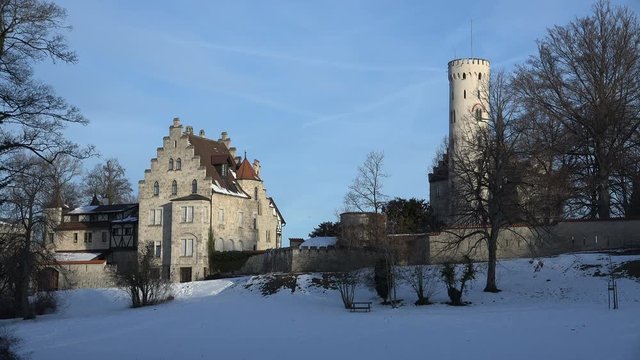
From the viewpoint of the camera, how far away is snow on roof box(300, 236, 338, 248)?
5512 cm

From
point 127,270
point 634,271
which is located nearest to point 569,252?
point 634,271

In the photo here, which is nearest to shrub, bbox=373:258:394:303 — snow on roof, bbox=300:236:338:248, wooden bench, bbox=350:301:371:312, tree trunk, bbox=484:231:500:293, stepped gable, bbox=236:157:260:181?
wooden bench, bbox=350:301:371:312

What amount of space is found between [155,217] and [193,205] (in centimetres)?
414

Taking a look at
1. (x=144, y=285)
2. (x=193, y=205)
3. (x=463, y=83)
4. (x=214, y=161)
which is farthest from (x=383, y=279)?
(x=463, y=83)

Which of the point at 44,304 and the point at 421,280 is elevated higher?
the point at 421,280

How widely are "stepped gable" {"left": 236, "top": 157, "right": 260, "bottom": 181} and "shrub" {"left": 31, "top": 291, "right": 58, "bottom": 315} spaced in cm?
2243

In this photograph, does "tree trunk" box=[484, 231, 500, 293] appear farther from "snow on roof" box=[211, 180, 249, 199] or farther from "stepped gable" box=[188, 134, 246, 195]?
"stepped gable" box=[188, 134, 246, 195]

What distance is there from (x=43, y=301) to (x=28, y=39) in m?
32.6

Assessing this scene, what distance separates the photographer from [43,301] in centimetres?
4756

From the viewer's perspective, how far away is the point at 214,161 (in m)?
65.9

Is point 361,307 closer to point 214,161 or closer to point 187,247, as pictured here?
point 187,247

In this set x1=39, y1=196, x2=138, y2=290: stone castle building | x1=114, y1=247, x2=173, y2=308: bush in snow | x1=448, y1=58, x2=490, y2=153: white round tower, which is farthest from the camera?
x1=448, y1=58, x2=490, y2=153: white round tower

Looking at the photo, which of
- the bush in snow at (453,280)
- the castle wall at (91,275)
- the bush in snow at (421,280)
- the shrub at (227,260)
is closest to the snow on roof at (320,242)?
the shrub at (227,260)

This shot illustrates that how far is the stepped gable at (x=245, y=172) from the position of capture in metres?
67.5
